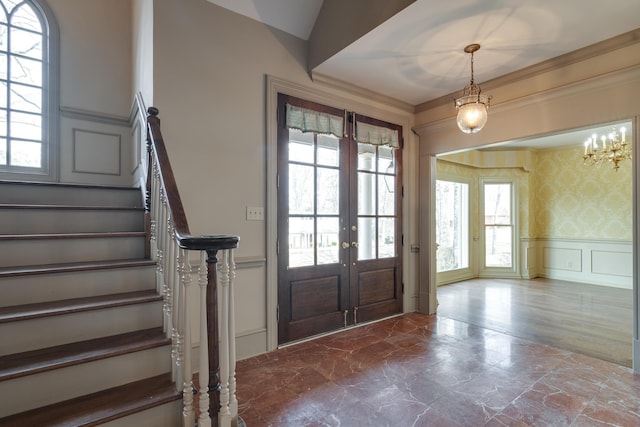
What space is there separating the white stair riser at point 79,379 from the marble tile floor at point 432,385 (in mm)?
722

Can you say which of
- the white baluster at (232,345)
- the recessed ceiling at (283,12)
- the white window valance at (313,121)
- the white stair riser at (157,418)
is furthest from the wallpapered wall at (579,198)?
the white stair riser at (157,418)

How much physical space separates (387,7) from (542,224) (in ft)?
21.3

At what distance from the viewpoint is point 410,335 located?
335cm

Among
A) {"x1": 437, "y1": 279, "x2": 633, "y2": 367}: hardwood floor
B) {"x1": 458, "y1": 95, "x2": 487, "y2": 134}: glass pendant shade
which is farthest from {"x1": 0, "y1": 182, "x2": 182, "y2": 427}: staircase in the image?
{"x1": 437, "y1": 279, "x2": 633, "y2": 367}: hardwood floor

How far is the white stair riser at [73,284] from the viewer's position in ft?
5.58

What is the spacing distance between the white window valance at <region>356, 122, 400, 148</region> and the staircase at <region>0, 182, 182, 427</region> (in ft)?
8.33

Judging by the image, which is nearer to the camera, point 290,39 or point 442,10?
point 442,10

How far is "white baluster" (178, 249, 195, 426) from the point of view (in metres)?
1.49

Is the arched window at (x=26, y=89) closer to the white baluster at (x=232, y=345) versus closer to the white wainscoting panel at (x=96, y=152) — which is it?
the white wainscoting panel at (x=96, y=152)

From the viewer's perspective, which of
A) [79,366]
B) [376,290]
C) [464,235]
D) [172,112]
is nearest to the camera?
[79,366]

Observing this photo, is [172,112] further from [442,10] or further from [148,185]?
[442,10]

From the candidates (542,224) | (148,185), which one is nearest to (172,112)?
(148,185)

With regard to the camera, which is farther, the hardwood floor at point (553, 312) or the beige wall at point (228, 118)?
the hardwood floor at point (553, 312)

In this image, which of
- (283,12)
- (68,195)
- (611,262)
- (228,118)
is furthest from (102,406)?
(611,262)
